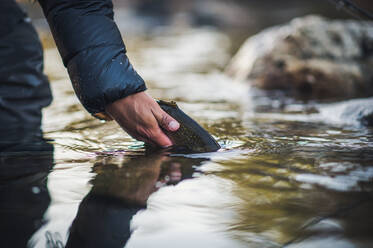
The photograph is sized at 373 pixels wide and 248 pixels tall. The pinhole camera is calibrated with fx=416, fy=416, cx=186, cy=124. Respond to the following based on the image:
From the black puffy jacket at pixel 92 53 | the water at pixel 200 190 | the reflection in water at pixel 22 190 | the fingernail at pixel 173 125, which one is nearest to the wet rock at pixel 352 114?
the water at pixel 200 190

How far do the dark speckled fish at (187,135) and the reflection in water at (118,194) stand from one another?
153mm

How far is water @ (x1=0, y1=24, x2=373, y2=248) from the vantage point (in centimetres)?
124

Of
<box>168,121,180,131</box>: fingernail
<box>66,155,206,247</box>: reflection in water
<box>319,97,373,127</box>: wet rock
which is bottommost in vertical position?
<box>66,155,206,247</box>: reflection in water

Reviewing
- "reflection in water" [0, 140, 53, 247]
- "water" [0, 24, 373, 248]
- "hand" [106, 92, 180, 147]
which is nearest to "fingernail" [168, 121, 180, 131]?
"hand" [106, 92, 180, 147]

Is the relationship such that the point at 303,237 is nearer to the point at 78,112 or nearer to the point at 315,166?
the point at 315,166

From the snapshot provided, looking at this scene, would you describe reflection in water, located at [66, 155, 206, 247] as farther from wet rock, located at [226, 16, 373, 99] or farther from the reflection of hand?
→ wet rock, located at [226, 16, 373, 99]

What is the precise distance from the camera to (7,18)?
2.79m

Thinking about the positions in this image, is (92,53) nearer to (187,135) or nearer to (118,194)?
(187,135)

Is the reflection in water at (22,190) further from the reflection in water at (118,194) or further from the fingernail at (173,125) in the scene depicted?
the fingernail at (173,125)

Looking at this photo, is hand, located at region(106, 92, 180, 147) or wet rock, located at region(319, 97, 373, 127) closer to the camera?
hand, located at region(106, 92, 180, 147)

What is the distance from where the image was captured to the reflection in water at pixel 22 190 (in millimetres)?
1291

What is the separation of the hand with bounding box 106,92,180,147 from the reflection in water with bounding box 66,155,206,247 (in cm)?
14

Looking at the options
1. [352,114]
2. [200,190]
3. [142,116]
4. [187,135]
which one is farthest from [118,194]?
[352,114]

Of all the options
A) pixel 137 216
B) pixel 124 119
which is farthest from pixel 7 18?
pixel 137 216
